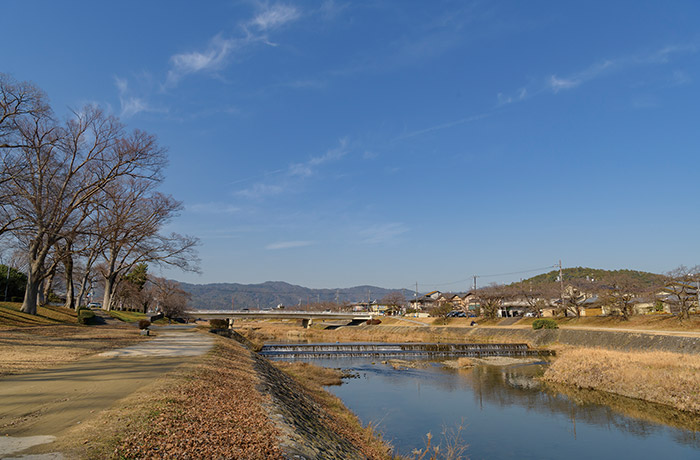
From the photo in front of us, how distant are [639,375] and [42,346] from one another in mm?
28989

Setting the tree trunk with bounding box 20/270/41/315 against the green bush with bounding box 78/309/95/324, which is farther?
the green bush with bounding box 78/309/95/324

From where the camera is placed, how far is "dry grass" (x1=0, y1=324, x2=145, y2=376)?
44.9 ft

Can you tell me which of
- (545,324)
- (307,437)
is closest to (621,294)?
(545,324)

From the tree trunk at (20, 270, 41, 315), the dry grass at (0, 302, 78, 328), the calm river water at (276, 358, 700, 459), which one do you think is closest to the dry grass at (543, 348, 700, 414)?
the calm river water at (276, 358, 700, 459)

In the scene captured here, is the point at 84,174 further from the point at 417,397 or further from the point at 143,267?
the point at 143,267

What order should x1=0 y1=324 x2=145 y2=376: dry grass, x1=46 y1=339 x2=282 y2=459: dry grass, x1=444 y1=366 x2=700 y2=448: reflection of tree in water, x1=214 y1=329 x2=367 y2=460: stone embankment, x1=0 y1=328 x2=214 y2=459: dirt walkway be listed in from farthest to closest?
1. x1=444 y1=366 x2=700 y2=448: reflection of tree in water
2. x1=0 y1=324 x2=145 y2=376: dry grass
3. x1=214 y1=329 x2=367 y2=460: stone embankment
4. x1=0 y1=328 x2=214 y2=459: dirt walkway
5. x1=46 y1=339 x2=282 y2=459: dry grass

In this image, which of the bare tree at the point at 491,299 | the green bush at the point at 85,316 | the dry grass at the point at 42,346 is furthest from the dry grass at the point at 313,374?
the bare tree at the point at 491,299

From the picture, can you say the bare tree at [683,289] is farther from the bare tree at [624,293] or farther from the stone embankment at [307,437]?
the stone embankment at [307,437]

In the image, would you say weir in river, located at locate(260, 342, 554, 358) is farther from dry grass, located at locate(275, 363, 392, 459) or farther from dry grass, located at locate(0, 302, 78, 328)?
dry grass, located at locate(275, 363, 392, 459)

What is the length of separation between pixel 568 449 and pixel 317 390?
11182 mm

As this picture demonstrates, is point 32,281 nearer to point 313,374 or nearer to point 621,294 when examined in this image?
point 313,374

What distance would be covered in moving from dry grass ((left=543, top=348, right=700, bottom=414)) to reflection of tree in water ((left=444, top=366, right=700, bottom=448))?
60cm

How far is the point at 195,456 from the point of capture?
19.6 ft

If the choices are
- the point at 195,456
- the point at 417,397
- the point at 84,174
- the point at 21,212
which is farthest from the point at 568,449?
the point at 84,174
